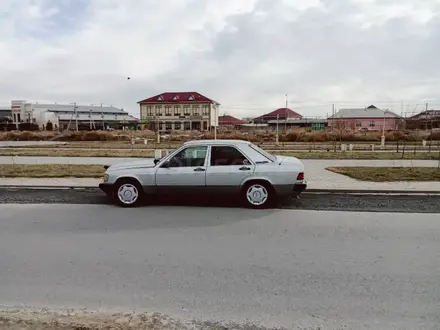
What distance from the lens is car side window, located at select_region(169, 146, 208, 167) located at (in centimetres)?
773

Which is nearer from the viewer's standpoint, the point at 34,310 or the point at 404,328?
the point at 404,328

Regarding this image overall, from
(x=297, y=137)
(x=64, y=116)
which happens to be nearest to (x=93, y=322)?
(x=297, y=137)

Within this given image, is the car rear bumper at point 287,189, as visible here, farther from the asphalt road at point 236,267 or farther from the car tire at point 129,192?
A: the car tire at point 129,192

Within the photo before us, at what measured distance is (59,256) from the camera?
469 cm

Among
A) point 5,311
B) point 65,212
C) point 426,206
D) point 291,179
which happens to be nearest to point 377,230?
point 291,179

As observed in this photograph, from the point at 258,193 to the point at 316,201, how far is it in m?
1.61

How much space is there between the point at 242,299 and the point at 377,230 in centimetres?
336

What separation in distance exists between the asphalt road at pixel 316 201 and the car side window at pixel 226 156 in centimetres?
95

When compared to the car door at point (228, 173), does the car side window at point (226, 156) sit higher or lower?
higher

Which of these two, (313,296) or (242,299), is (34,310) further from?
(313,296)

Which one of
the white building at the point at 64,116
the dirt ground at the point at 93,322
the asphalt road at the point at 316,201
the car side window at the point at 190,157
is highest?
the white building at the point at 64,116

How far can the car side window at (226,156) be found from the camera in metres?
7.70

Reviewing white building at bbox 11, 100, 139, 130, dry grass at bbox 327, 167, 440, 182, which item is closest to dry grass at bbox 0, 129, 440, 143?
dry grass at bbox 327, 167, 440, 182

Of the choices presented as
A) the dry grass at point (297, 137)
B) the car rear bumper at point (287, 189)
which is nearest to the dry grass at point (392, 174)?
the car rear bumper at point (287, 189)
